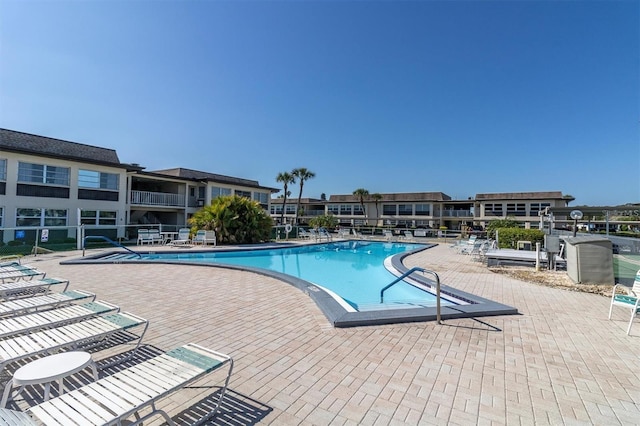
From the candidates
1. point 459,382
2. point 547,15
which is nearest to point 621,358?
point 459,382

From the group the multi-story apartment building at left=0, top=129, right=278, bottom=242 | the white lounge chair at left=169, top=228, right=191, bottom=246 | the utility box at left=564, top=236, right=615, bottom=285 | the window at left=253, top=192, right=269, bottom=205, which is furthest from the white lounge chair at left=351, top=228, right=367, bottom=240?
the utility box at left=564, top=236, right=615, bottom=285

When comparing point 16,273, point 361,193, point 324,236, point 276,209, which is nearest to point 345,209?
point 361,193

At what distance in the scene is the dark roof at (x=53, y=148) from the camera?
15.4 m

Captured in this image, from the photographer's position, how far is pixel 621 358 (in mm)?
3750

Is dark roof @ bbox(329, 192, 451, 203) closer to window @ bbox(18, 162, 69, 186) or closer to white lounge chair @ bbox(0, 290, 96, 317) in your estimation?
window @ bbox(18, 162, 69, 186)

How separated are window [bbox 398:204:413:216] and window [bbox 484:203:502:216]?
886cm

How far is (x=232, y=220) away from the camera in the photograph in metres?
18.0

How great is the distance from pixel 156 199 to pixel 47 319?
21.0 metres

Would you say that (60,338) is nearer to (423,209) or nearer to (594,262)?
(594,262)

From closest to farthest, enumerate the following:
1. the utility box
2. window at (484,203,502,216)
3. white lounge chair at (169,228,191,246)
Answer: the utility box → white lounge chair at (169,228,191,246) → window at (484,203,502,216)

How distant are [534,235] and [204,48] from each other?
701 inches

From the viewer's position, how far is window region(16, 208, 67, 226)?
15.3m

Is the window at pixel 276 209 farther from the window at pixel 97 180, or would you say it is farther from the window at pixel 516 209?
the window at pixel 516 209

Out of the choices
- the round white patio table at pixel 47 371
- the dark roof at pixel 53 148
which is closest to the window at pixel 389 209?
the dark roof at pixel 53 148
